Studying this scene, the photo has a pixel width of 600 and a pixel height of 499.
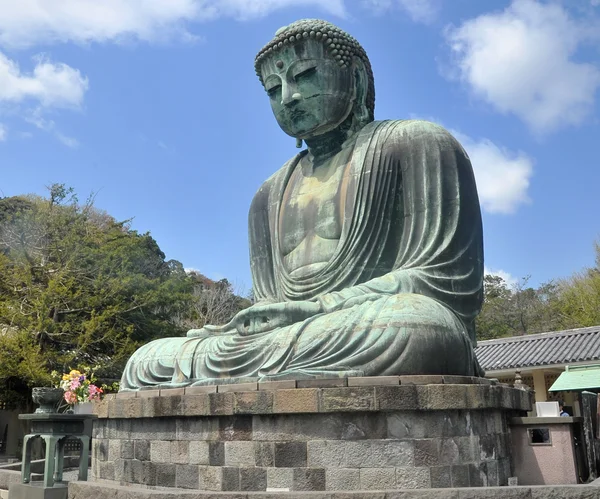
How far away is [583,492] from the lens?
4121 millimetres

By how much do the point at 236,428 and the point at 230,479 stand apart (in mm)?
403

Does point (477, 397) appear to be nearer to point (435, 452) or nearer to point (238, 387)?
point (435, 452)

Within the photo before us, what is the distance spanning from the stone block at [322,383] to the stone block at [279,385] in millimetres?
48

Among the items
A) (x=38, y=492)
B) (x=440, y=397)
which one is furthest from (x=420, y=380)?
(x=38, y=492)

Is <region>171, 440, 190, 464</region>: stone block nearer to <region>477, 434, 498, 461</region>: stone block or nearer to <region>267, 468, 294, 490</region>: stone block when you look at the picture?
<region>267, 468, 294, 490</region>: stone block

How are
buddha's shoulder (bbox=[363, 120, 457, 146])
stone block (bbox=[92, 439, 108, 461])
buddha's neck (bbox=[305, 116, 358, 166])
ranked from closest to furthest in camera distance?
1. stone block (bbox=[92, 439, 108, 461])
2. buddha's shoulder (bbox=[363, 120, 457, 146])
3. buddha's neck (bbox=[305, 116, 358, 166])

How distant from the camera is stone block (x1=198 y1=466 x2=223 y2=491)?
5.33 metres

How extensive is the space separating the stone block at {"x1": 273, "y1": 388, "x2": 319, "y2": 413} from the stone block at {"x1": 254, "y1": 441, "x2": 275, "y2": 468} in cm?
30

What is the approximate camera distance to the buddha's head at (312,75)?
7.62 m

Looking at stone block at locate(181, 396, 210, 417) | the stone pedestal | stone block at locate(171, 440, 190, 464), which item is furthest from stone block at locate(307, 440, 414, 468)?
stone block at locate(171, 440, 190, 464)

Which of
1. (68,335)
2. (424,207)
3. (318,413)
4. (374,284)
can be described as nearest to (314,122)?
(424,207)

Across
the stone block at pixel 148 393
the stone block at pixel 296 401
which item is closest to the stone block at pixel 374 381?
the stone block at pixel 296 401

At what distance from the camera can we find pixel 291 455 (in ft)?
16.6

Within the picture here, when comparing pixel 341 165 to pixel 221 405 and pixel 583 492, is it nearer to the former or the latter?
pixel 221 405
